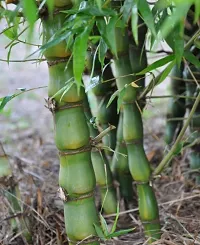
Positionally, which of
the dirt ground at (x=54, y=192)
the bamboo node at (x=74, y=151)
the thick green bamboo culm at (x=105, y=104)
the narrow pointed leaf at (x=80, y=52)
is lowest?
the dirt ground at (x=54, y=192)

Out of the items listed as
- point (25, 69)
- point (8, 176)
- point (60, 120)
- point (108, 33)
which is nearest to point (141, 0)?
point (108, 33)

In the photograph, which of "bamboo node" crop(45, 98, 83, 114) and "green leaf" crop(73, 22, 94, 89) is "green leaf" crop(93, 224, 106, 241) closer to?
"bamboo node" crop(45, 98, 83, 114)

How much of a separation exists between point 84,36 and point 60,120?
9.5 inches

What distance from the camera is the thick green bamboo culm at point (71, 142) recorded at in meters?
0.80

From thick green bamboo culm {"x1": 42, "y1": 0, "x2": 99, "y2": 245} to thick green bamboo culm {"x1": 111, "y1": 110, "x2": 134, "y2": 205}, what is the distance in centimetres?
32

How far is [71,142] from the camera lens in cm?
81

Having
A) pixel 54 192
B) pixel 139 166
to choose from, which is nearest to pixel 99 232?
pixel 139 166

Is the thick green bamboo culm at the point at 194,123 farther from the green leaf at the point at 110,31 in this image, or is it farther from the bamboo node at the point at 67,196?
the green leaf at the point at 110,31

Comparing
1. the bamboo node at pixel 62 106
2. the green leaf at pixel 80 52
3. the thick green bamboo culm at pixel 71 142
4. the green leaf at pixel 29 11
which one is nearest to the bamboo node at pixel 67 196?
the thick green bamboo culm at pixel 71 142

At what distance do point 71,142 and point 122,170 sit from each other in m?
0.40

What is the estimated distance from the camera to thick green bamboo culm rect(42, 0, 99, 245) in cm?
80

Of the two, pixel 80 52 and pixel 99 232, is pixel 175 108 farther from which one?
pixel 80 52

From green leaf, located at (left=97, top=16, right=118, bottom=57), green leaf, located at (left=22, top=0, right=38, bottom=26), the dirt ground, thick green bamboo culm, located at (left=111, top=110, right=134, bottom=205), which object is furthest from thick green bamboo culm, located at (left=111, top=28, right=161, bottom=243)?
green leaf, located at (left=22, top=0, right=38, bottom=26)

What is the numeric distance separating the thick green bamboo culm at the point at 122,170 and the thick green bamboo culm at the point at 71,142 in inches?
12.6
